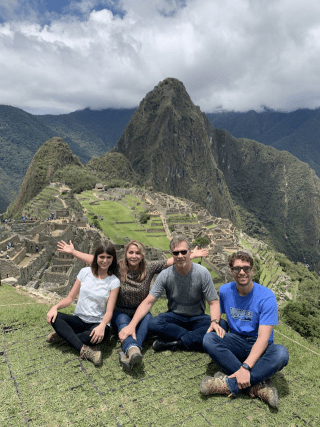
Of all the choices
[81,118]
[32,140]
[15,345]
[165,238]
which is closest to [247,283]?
[15,345]

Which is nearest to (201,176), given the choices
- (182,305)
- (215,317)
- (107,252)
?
(182,305)

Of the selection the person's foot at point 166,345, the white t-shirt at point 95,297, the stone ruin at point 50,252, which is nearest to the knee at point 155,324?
the person's foot at point 166,345

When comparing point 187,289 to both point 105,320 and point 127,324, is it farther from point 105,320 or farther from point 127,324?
point 105,320

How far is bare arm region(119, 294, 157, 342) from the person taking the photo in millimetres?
4082

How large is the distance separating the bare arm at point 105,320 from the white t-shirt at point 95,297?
0.28 feet

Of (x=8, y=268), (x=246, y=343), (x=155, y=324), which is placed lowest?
(x=8, y=268)

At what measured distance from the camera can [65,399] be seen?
346 centimetres

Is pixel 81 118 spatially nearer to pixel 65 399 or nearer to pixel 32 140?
pixel 32 140

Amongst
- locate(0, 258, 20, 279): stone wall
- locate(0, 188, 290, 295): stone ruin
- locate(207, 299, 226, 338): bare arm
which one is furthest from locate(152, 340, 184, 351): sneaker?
locate(0, 258, 20, 279): stone wall

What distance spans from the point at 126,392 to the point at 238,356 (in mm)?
1549

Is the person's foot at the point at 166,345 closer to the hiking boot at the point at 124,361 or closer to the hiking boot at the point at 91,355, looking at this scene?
the hiking boot at the point at 124,361

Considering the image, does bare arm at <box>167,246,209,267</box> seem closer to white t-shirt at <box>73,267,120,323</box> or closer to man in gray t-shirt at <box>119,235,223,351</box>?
man in gray t-shirt at <box>119,235,223,351</box>

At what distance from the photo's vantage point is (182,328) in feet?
14.8

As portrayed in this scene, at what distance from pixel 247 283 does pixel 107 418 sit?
229 centimetres
